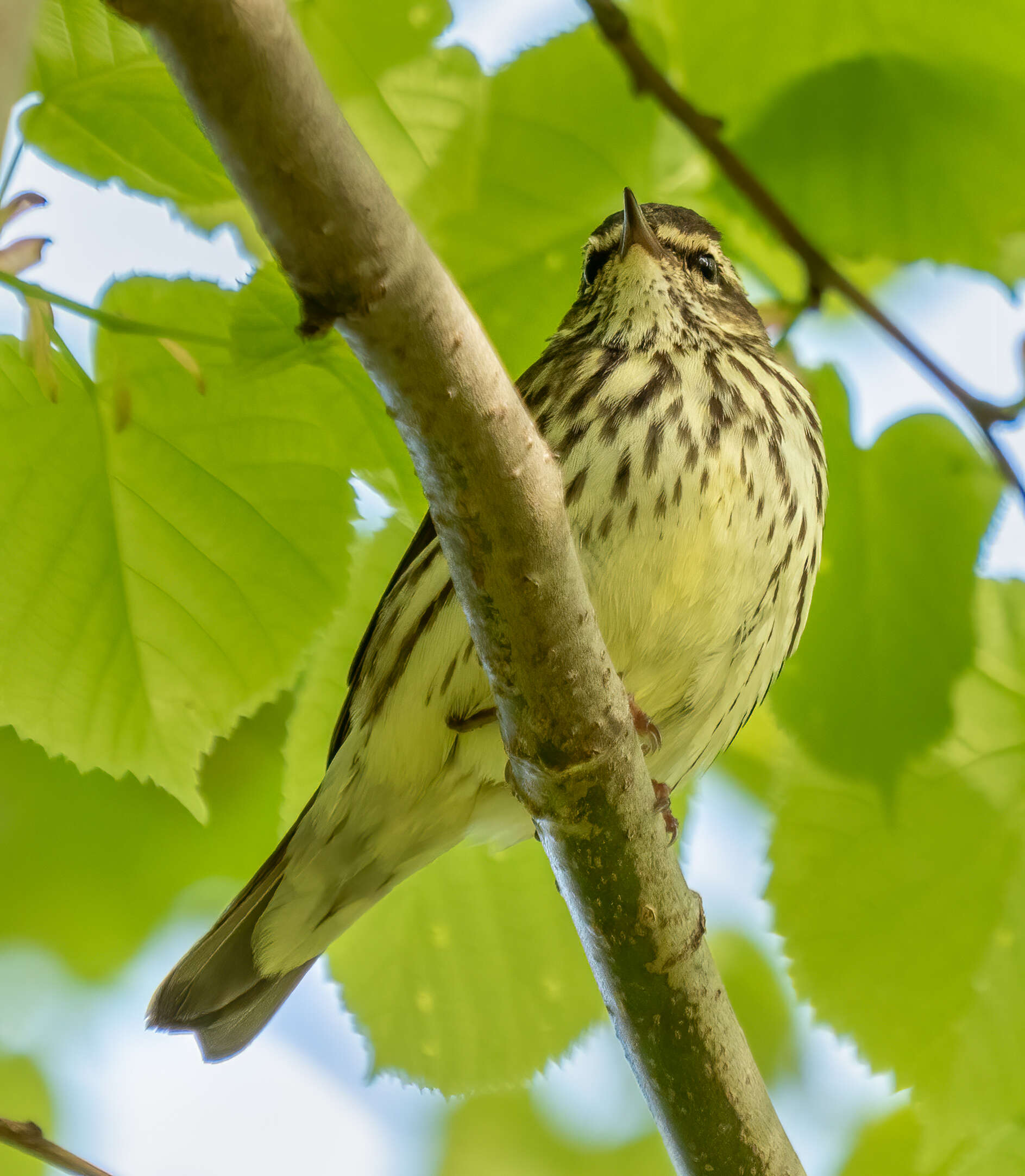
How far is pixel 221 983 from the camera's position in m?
2.37

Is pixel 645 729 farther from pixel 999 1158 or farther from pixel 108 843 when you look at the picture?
pixel 108 843

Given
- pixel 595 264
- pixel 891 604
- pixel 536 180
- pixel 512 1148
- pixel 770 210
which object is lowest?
pixel 512 1148

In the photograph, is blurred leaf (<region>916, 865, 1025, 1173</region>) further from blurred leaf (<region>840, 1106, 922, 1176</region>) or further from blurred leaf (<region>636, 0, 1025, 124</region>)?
blurred leaf (<region>636, 0, 1025, 124</region>)

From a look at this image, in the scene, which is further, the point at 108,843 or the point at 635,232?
the point at 108,843

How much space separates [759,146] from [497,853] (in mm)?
1156

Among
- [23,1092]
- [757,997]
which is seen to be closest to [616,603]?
[757,997]

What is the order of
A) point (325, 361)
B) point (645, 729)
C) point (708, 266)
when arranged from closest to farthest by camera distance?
point (325, 361) → point (645, 729) → point (708, 266)

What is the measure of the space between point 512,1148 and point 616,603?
2670 millimetres

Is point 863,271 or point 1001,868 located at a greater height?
point 863,271

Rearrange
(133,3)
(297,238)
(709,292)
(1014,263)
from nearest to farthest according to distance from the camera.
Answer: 1. (133,3)
2. (297,238)
3. (1014,263)
4. (709,292)

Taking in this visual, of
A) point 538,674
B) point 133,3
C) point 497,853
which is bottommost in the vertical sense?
point 133,3

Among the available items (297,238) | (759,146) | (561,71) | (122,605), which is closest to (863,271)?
(759,146)

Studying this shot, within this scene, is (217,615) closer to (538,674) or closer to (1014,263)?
(538,674)

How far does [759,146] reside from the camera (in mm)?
1844
